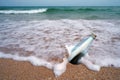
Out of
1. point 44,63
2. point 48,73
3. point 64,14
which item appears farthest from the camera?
point 64,14

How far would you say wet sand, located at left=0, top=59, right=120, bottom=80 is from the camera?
6.96ft

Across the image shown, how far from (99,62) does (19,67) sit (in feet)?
5.92

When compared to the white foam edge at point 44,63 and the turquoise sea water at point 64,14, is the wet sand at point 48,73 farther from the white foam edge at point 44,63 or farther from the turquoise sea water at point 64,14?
the turquoise sea water at point 64,14

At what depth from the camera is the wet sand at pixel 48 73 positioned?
6.96 ft

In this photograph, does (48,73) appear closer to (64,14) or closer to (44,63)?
(44,63)

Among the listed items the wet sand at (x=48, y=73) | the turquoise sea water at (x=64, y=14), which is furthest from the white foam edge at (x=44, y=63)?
the turquoise sea water at (x=64, y=14)

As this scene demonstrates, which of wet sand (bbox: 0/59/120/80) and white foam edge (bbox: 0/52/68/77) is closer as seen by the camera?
wet sand (bbox: 0/59/120/80)

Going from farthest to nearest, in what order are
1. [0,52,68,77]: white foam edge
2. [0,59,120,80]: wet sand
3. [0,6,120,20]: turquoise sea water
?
[0,6,120,20]: turquoise sea water < [0,52,68,77]: white foam edge < [0,59,120,80]: wet sand

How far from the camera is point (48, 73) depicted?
2256 millimetres

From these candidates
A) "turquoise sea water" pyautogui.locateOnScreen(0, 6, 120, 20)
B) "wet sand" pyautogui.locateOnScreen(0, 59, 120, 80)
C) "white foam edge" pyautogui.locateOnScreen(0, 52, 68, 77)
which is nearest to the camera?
"wet sand" pyautogui.locateOnScreen(0, 59, 120, 80)

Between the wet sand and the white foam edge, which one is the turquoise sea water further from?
the wet sand

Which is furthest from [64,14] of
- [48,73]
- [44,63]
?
[48,73]

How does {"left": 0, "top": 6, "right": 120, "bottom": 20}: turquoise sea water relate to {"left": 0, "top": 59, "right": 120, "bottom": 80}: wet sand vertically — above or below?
below

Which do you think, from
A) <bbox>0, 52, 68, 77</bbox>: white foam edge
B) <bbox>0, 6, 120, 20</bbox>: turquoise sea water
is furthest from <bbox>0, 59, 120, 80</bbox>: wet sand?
<bbox>0, 6, 120, 20</bbox>: turquoise sea water
